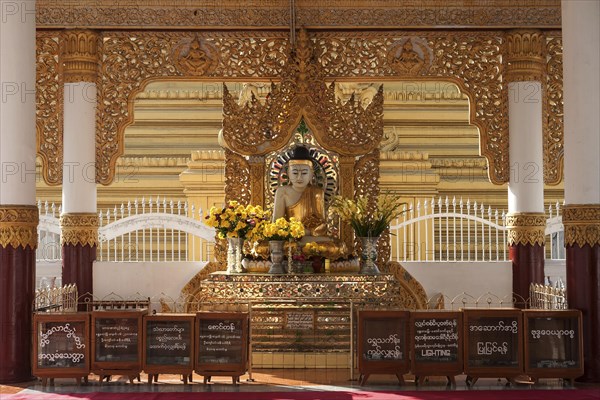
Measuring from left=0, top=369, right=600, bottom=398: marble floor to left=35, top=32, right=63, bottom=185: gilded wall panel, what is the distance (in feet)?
9.62

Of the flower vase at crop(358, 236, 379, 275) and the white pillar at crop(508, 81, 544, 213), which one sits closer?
the flower vase at crop(358, 236, 379, 275)

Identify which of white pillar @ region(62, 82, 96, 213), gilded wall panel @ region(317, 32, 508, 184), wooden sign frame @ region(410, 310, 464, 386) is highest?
gilded wall panel @ region(317, 32, 508, 184)

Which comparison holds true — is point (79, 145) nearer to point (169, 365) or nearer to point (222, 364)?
point (169, 365)

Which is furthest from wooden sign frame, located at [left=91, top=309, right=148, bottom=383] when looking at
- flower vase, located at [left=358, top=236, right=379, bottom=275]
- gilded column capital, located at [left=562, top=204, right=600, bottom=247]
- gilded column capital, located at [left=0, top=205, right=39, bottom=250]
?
gilded column capital, located at [left=562, top=204, right=600, bottom=247]

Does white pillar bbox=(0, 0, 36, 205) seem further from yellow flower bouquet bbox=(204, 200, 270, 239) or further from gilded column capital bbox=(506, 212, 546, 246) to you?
gilded column capital bbox=(506, 212, 546, 246)

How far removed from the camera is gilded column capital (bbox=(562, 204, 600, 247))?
8.34m

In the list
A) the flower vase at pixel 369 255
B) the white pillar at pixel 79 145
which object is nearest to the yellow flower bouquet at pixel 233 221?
the flower vase at pixel 369 255

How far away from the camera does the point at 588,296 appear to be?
830cm

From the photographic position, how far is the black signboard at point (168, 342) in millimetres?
8023

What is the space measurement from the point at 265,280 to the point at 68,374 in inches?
94.5

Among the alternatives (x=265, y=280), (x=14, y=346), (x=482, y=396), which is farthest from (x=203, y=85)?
(x=482, y=396)

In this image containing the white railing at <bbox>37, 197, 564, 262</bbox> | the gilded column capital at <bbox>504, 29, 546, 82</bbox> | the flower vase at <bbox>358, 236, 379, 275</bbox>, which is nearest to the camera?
the flower vase at <bbox>358, 236, 379, 275</bbox>

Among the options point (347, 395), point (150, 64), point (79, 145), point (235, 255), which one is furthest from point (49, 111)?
point (347, 395)

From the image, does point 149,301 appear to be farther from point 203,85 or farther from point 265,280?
point 203,85
